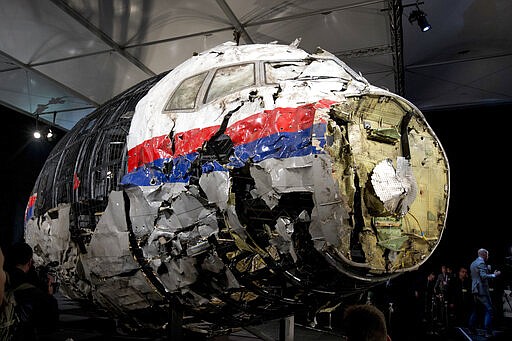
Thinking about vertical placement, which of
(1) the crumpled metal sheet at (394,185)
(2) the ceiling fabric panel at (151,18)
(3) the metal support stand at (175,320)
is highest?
(2) the ceiling fabric panel at (151,18)

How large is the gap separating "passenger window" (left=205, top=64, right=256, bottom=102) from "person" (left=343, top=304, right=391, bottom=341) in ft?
7.21

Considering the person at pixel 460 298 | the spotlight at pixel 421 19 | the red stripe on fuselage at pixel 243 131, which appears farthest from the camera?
the person at pixel 460 298

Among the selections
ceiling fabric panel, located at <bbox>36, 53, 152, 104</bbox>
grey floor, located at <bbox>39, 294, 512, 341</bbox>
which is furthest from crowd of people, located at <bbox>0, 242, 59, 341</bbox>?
ceiling fabric panel, located at <bbox>36, 53, 152, 104</bbox>

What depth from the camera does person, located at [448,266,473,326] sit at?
43.7ft

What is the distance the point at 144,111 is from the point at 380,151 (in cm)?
246

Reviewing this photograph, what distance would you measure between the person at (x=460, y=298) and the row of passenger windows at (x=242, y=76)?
11.3m

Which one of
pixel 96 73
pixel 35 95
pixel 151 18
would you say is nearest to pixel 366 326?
pixel 151 18

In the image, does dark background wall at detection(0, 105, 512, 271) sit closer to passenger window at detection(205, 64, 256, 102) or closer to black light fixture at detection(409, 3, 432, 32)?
black light fixture at detection(409, 3, 432, 32)

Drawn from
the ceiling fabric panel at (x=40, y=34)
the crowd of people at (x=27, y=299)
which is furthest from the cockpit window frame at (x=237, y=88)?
the ceiling fabric panel at (x=40, y=34)

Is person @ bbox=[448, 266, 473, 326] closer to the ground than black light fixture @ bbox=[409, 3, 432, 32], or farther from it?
closer to the ground

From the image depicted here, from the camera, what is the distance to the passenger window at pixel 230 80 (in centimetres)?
412

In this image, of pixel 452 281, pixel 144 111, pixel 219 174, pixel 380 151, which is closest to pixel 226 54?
pixel 144 111

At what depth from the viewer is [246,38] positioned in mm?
12531

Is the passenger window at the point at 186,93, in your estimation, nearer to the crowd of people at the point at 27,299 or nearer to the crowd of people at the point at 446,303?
the crowd of people at the point at 27,299
